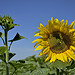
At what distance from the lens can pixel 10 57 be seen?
2.57 m

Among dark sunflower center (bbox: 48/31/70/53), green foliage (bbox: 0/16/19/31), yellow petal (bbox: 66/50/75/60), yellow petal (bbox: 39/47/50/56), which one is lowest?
yellow petal (bbox: 66/50/75/60)

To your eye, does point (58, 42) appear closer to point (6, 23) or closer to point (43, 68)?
point (43, 68)

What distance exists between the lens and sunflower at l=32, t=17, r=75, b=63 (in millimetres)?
2566

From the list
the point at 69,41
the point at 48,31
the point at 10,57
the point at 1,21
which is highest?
the point at 1,21

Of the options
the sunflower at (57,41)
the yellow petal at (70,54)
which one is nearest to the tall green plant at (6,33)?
the sunflower at (57,41)

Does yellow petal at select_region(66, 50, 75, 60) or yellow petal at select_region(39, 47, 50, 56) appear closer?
yellow petal at select_region(39, 47, 50, 56)

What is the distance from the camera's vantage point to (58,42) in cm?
274

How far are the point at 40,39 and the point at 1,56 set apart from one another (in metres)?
0.65

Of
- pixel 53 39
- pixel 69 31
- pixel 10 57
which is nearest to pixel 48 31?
pixel 53 39

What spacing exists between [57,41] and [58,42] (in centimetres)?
2

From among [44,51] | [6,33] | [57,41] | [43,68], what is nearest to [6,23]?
[6,33]

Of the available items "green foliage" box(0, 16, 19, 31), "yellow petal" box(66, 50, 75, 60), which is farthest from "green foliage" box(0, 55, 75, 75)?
"green foliage" box(0, 16, 19, 31)

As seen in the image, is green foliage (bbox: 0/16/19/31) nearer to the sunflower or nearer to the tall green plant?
the tall green plant

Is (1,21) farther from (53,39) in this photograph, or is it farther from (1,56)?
(53,39)
